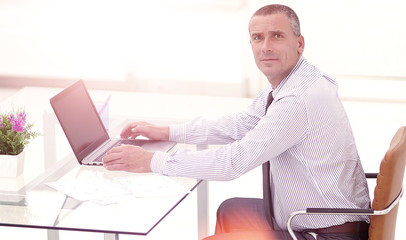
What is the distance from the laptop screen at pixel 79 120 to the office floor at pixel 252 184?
981 mm

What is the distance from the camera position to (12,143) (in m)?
2.86

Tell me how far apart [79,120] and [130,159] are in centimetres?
39

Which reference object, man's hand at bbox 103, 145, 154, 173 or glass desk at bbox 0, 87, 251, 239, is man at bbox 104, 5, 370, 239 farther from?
glass desk at bbox 0, 87, 251, 239

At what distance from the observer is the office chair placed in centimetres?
Result: 255

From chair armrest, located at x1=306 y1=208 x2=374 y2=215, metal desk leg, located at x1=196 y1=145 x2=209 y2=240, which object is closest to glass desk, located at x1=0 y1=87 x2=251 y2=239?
metal desk leg, located at x1=196 y1=145 x2=209 y2=240

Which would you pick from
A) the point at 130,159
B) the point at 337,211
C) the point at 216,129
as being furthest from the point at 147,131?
the point at 337,211

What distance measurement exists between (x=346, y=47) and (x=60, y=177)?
4.15 meters

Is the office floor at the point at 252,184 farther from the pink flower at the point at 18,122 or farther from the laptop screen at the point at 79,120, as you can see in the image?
the pink flower at the point at 18,122

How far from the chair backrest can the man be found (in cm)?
10

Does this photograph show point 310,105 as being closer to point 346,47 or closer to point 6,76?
point 346,47

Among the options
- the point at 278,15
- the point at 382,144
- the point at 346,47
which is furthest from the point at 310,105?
the point at 346,47

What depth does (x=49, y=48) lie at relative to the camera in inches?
281

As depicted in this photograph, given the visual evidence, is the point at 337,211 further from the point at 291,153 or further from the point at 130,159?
the point at 130,159

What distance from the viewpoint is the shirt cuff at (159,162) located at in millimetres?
2760
